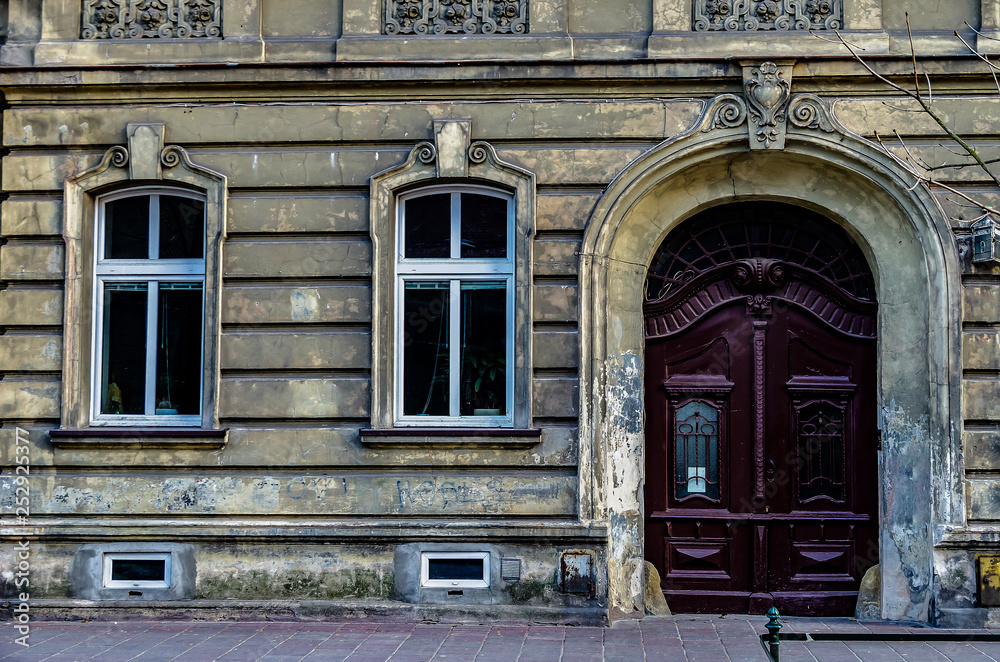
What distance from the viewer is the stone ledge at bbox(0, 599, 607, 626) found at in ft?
26.2

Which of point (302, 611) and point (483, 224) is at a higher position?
point (483, 224)

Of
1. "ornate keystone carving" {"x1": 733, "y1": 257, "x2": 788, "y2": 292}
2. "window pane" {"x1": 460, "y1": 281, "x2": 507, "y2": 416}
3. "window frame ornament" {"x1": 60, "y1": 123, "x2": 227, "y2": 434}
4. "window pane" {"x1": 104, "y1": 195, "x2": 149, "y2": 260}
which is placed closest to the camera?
"window frame ornament" {"x1": 60, "y1": 123, "x2": 227, "y2": 434}

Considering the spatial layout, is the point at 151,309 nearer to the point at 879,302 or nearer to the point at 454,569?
the point at 454,569

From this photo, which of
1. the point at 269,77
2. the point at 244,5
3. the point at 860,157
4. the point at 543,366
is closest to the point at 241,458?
the point at 543,366

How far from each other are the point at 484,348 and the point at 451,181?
1520 mm

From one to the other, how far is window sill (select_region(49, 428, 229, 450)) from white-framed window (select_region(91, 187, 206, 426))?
0.35 metres

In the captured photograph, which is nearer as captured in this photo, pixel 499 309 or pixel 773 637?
pixel 773 637

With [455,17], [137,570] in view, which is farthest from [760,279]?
[137,570]

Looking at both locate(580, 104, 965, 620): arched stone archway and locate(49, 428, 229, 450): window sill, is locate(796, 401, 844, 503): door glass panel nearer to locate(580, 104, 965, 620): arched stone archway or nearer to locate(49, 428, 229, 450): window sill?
locate(580, 104, 965, 620): arched stone archway

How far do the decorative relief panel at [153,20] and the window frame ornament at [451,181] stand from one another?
2.19 m

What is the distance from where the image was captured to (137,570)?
8320 millimetres

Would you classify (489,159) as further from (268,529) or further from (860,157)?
(268,529)

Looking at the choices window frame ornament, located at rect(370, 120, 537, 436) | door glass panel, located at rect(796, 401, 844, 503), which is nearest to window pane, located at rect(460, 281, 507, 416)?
window frame ornament, located at rect(370, 120, 537, 436)

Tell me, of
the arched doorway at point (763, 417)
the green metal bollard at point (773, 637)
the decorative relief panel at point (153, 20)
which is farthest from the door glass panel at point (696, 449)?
the decorative relief panel at point (153, 20)
